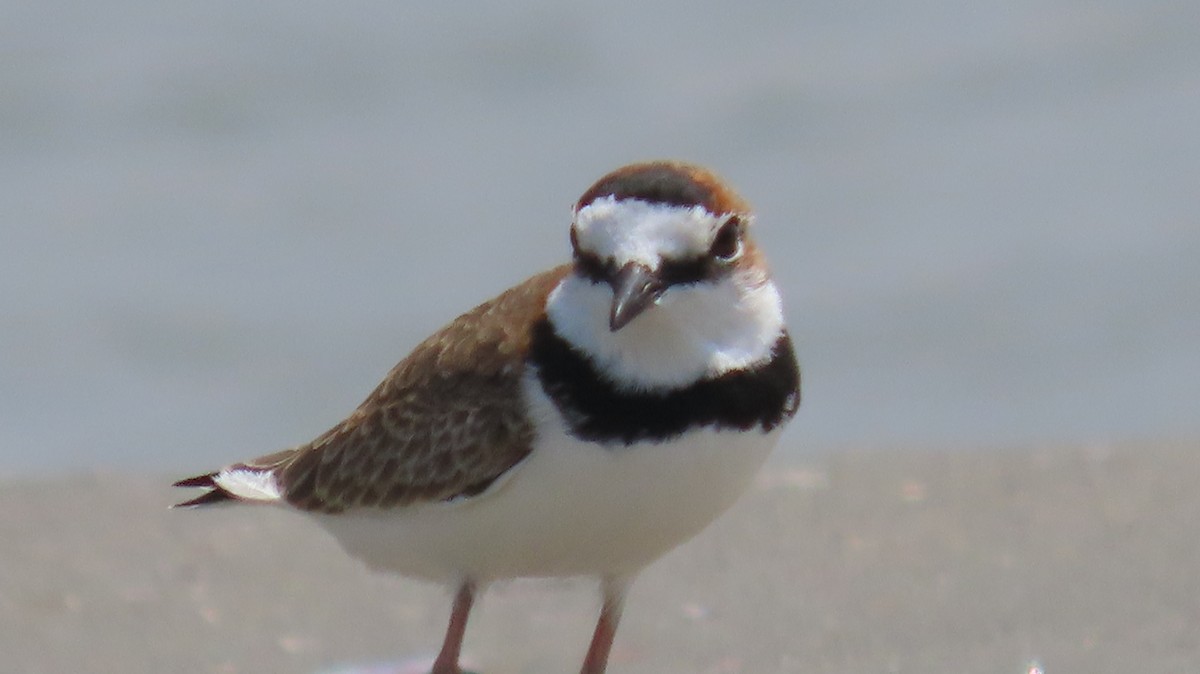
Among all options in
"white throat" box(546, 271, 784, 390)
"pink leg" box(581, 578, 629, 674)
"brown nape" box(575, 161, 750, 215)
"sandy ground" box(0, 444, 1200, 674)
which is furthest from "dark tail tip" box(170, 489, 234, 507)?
"brown nape" box(575, 161, 750, 215)

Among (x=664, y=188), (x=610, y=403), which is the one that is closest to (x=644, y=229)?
(x=664, y=188)

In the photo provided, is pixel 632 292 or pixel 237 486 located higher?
pixel 632 292

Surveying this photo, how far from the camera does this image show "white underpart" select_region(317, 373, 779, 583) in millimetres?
4223

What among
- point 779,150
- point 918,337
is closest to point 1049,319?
point 918,337

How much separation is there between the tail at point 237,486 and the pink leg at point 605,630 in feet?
2.77

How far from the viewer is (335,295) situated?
11.8 metres

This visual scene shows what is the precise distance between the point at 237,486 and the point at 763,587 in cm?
157

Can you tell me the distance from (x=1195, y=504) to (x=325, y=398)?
6.00 metres

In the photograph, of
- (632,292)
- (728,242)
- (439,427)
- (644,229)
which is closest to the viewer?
(632,292)

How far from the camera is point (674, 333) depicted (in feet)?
13.8

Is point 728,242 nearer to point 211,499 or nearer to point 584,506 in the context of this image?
point 584,506

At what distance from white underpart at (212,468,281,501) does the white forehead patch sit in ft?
4.26

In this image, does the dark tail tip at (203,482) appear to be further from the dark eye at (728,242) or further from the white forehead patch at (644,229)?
the dark eye at (728,242)

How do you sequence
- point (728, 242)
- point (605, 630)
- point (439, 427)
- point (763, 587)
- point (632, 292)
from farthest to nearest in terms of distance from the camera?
1. point (763, 587)
2. point (605, 630)
3. point (439, 427)
4. point (728, 242)
5. point (632, 292)
